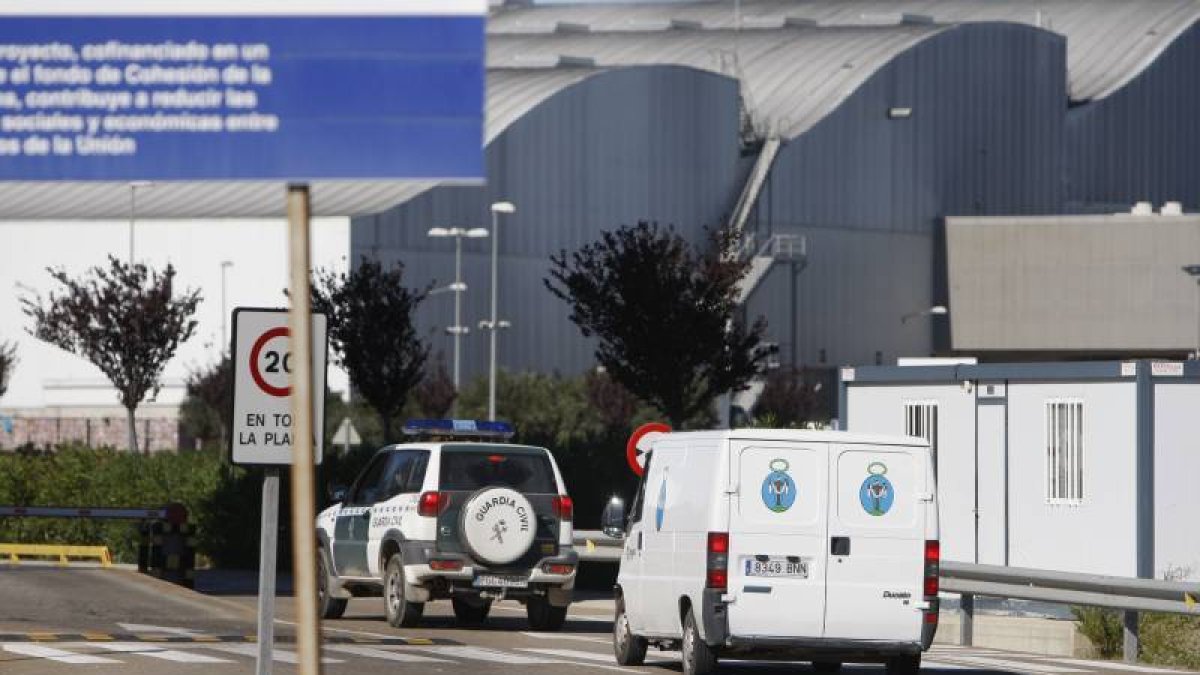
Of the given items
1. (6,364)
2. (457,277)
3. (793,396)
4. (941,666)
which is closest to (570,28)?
(793,396)

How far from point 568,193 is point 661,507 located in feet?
219

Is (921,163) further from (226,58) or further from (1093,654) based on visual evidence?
(226,58)

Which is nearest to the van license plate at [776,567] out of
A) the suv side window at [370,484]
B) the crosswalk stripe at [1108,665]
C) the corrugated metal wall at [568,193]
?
the crosswalk stripe at [1108,665]

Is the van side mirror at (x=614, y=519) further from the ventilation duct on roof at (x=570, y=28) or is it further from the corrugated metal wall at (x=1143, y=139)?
the ventilation duct on roof at (x=570, y=28)

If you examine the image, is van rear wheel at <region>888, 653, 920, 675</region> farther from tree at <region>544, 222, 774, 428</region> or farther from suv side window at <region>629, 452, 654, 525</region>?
tree at <region>544, 222, 774, 428</region>

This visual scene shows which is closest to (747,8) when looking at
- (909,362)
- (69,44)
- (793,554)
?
(909,362)

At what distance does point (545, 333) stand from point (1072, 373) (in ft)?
202

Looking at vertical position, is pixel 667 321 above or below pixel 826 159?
below

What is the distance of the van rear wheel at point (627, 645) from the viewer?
70.8 ft

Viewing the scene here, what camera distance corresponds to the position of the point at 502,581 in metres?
25.9

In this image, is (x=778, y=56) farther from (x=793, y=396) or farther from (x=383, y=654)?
(x=383, y=654)

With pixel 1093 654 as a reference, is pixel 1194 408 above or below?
above

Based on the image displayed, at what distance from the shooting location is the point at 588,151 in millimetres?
88000

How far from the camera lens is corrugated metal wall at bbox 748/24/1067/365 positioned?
92562 mm
